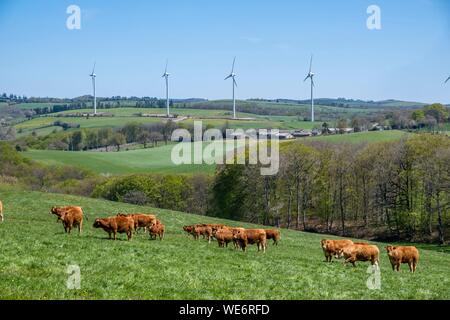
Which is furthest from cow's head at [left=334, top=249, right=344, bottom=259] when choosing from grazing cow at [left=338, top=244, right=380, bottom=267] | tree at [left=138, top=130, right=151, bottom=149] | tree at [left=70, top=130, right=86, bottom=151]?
tree at [left=70, top=130, right=86, bottom=151]

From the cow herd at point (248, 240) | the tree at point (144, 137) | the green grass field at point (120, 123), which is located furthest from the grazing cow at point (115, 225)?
the tree at point (144, 137)

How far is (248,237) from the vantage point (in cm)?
2470

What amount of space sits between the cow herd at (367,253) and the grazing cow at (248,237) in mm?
3162

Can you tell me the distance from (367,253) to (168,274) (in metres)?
9.05

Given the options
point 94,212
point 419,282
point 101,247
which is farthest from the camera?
point 94,212

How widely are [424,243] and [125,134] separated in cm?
11104

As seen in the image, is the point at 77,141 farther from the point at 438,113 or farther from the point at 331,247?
the point at 331,247

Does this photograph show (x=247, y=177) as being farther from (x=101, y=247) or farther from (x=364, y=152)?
(x=101, y=247)

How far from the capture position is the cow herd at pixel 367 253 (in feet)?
68.8

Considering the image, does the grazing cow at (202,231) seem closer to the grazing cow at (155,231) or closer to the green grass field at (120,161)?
the grazing cow at (155,231)

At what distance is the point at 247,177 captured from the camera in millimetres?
72188

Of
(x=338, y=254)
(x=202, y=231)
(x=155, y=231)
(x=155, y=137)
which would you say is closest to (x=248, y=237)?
(x=338, y=254)

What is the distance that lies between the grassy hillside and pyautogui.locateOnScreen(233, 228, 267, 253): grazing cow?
107 centimetres
